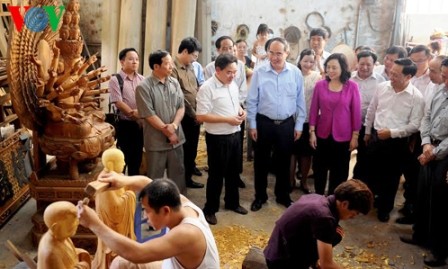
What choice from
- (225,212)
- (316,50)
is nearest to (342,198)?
(225,212)

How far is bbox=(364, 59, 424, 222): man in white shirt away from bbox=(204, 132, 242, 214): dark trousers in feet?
4.54

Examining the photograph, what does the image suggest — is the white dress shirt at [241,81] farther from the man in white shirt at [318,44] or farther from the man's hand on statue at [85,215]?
the man's hand on statue at [85,215]

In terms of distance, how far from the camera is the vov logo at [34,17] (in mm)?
3006

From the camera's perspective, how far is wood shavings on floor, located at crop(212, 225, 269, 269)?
355 cm

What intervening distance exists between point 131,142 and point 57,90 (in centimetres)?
125

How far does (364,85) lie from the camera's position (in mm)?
4477

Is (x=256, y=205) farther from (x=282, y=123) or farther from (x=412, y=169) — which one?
(x=412, y=169)

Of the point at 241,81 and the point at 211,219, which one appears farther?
the point at 241,81

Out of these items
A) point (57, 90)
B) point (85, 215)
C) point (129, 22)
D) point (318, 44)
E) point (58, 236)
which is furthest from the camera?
point (129, 22)

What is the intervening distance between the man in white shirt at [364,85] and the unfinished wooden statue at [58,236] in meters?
3.24

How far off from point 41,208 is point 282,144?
7.64 ft

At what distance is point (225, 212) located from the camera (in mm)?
4363

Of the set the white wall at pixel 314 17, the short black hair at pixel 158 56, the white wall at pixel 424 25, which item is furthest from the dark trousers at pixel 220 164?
the white wall at pixel 424 25

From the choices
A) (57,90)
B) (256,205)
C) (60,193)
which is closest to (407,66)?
(256,205)
